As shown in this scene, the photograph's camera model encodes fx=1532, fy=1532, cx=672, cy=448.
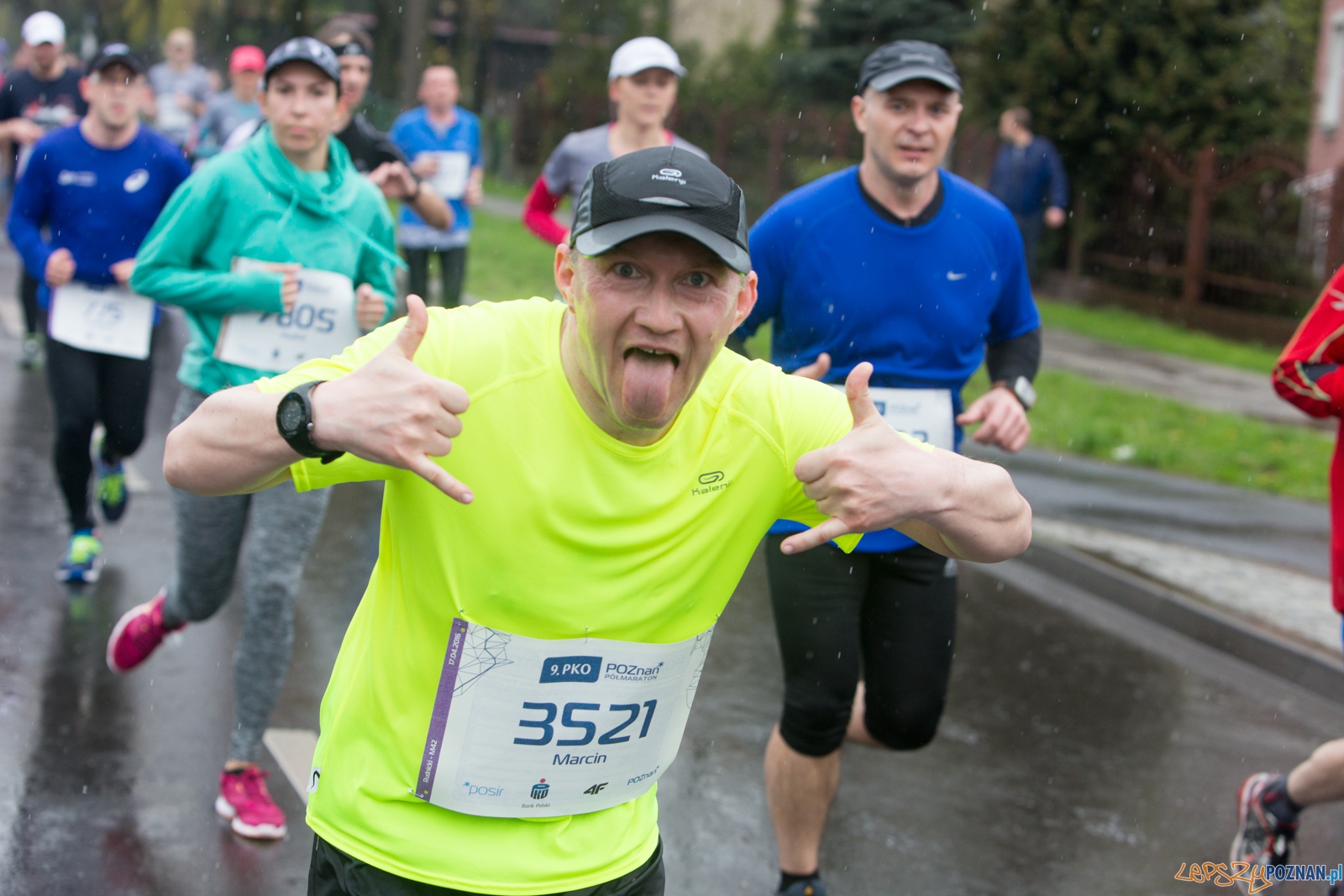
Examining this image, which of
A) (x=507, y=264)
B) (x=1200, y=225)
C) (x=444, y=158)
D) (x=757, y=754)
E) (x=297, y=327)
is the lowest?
(x=507, y=264)

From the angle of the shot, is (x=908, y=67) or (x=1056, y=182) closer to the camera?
(x=908, y=67)

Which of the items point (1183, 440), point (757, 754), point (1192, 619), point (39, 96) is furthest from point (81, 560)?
point (1183, 440)

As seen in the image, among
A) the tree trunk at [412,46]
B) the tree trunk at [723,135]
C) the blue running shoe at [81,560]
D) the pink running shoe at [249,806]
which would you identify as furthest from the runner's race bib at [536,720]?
the tree trunk at [723,135]

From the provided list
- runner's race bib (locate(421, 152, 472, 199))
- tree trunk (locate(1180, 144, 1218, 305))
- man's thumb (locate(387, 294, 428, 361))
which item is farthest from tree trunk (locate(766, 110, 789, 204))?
man's thumb (locate(387, 294, 428, 361))

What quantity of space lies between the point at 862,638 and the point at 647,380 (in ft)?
7.35

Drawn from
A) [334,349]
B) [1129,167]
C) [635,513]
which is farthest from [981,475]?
[1129,167]

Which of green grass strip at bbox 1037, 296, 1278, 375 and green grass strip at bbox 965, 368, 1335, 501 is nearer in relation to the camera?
green grass strip at bbox 965, 368, 1335, 501

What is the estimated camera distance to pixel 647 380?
2.38 m

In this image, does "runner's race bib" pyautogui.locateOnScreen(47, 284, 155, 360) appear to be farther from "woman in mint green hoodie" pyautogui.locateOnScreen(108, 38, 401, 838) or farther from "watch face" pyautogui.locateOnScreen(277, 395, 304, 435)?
"watch face" pyautogui.locateOnScreen(277, 395, 304, 435)

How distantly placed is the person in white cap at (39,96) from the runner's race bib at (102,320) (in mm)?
4670

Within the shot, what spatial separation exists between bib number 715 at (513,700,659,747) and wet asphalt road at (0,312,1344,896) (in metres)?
1.88

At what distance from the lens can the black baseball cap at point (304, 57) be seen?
483 centimetres

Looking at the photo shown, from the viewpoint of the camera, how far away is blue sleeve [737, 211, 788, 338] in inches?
173

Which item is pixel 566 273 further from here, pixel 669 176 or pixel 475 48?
pixel 475 48
